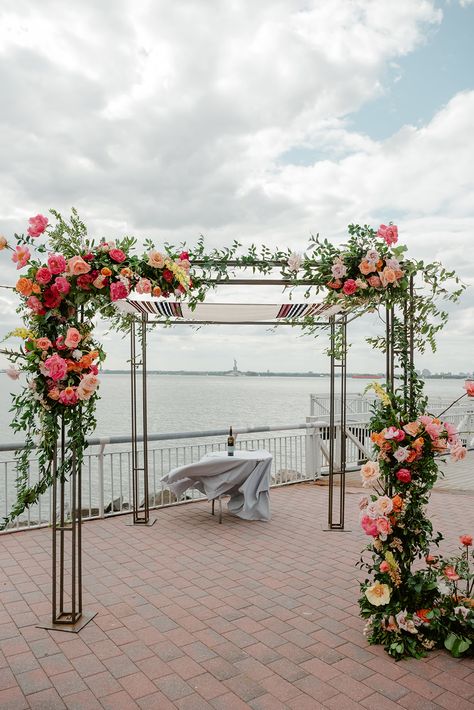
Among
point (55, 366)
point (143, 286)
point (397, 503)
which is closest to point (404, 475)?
point (397, 503)

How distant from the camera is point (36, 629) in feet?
11.9

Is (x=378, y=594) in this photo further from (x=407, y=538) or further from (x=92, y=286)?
(x=92, y=286)

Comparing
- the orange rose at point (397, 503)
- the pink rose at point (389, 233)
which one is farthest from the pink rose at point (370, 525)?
the pink rose at point (389, 233)

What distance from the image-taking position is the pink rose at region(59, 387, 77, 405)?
3.44 meters

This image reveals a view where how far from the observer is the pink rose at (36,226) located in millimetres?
3471

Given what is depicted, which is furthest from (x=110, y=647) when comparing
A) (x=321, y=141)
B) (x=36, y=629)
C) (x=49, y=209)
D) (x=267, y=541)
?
(x=321, y=141)

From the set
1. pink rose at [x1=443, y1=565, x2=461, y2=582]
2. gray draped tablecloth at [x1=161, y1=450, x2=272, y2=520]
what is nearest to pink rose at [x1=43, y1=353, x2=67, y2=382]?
pink rose at [x1=443, y1=565, x2=461, y2=582]

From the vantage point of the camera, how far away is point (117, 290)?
3555 millimetres

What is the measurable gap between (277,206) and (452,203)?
7.28 ft

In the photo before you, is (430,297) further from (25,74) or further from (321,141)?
(25,74)

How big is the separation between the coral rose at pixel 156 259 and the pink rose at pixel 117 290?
0.30 meters

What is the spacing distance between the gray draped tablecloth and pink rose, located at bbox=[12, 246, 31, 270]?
3499mm

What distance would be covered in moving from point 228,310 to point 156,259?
7.06 feet

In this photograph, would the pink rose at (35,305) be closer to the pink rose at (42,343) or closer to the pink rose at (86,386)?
the pink rose at (42,343)
